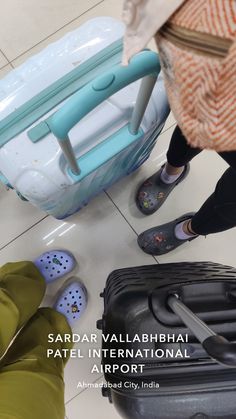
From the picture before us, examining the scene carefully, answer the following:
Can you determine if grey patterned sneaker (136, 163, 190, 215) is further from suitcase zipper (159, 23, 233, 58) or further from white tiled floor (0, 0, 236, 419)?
suitcase zipper (159, 23, 233, 58)

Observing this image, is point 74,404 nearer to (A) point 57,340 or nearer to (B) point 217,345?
(A) point 57,340

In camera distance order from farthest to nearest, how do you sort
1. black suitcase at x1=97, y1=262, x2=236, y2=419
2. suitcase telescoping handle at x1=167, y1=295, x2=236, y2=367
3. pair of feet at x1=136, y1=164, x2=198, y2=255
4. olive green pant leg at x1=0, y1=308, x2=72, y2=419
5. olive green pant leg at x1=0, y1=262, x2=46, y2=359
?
pair of feet at x1=136, y1=164, x2=198, y2=255, olive green pant leg at x1=0, y1=262, x2=46, y2=359, olive green pant leg at x1=0, y1=308, x2=72, y2=419, black suitcase at x1=97, y1=262, x2=236, y2=419, suitcase telescoping handle at x1=167, y1=295, x2=236, y2=367

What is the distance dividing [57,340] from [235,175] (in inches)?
22.2

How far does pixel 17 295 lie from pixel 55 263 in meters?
0.16

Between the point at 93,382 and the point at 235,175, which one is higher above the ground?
the point at 235,175

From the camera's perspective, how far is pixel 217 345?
1.36 feet

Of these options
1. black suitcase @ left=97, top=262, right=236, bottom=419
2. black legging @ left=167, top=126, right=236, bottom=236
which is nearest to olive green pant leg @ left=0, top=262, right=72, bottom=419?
black suitcase @ left=97, top=262, right=236, bottom=419

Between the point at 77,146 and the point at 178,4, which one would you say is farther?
the point at 77,146

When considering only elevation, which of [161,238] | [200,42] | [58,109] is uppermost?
[200,42]

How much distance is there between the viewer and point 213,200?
710 mm

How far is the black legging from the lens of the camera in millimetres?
657

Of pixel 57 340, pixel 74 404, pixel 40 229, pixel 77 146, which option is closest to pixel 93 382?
pixel 74 404

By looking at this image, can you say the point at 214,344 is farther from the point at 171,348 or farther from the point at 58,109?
the point at 58,109

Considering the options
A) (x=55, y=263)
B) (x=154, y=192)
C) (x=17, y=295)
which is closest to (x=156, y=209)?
(x=154, y=192)
